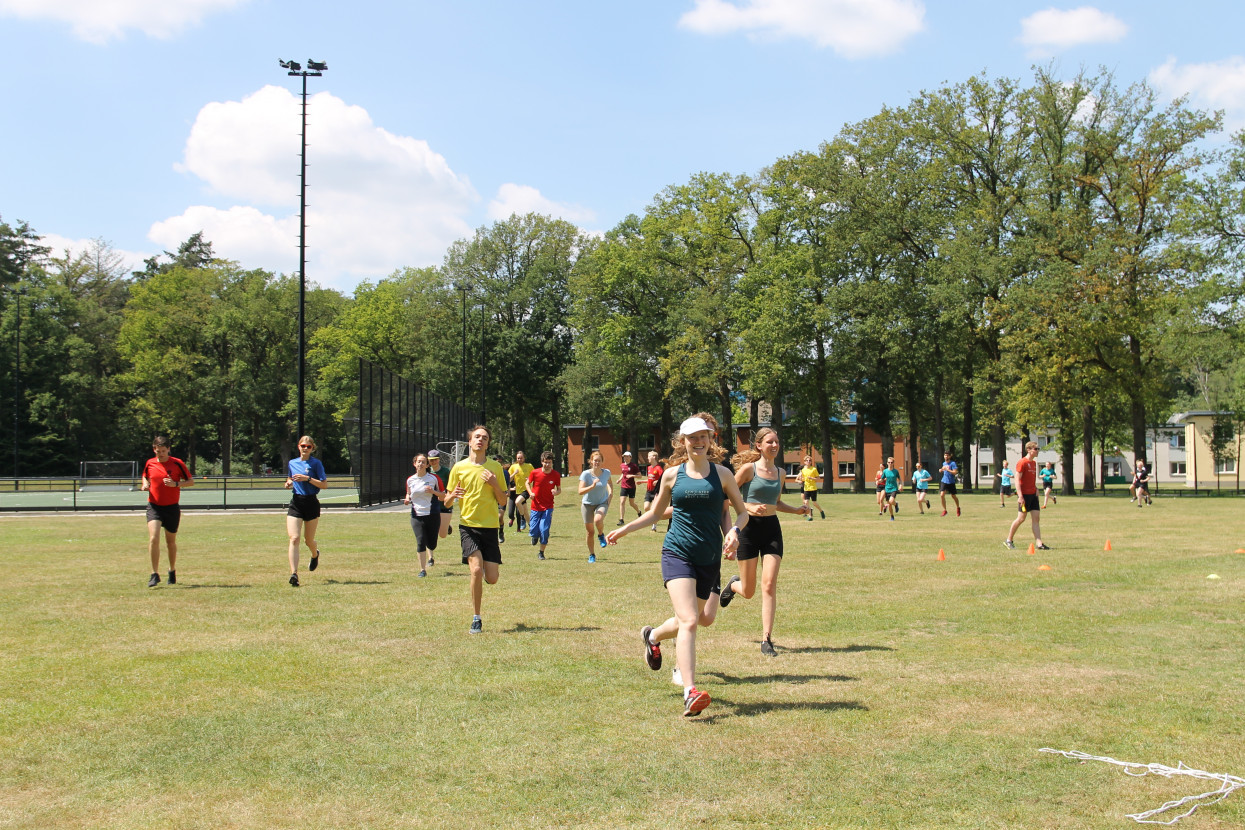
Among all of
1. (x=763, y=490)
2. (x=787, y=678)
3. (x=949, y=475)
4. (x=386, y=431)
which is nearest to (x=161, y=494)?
(x=763, y=490)

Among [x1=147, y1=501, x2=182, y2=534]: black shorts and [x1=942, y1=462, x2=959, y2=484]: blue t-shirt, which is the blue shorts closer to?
[x1=147, y1=501, x2=182, y2=534]: black shorts

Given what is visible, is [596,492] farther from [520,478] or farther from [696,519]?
[696,519]

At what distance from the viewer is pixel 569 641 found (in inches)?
376

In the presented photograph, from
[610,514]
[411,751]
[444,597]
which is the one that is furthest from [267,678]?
[610,514]

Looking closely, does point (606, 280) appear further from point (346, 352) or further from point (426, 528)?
point (426, 528)

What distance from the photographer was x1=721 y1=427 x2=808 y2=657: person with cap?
914 cm

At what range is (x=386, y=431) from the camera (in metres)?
38.0

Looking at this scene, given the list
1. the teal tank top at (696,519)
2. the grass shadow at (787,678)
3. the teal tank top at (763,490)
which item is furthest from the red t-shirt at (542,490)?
the teal tank top at (696,519)

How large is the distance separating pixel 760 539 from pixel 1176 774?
436 cm

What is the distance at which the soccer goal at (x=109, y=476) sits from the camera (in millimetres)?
48406

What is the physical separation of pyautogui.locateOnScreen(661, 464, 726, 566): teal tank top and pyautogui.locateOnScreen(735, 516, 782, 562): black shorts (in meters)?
2.11

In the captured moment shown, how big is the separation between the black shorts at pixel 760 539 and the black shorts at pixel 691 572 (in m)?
1.96

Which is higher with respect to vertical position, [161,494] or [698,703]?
[161,494]

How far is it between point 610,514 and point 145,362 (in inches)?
2289
